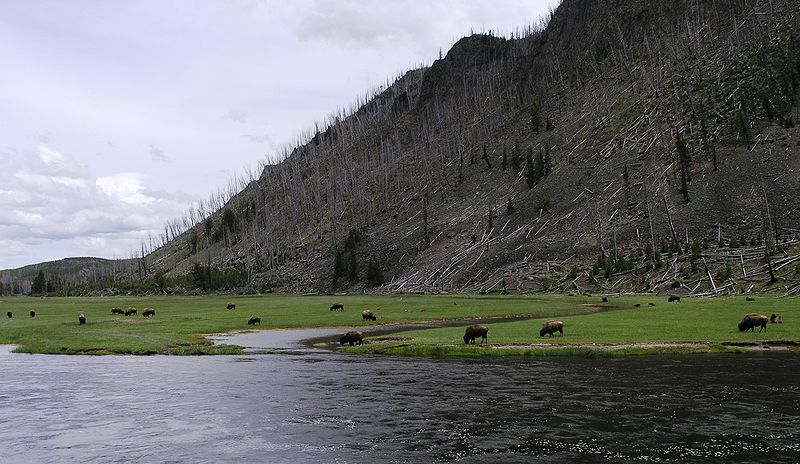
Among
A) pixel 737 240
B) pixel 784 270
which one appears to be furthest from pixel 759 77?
pixel 784 270

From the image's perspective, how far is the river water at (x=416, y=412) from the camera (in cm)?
2064

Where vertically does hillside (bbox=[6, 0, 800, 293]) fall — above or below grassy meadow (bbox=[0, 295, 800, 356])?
above

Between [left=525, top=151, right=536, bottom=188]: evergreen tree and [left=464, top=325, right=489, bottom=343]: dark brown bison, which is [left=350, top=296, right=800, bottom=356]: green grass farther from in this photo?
[left=525, top=151, right=536, bottom=188]: evergreen tree

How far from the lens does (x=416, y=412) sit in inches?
1033

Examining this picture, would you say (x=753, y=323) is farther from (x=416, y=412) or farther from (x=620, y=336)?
(x=416, y=412)

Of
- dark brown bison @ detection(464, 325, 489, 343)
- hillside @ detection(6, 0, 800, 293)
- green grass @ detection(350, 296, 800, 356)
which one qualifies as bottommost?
green grass @ detection(350, 296, 800, 356)

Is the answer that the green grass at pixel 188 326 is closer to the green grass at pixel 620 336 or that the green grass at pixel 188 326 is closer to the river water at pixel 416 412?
the river water at pixel 416 412

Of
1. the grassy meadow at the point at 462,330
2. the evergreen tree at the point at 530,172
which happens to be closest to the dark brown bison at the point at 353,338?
the grassy meadow at the point at 462,330

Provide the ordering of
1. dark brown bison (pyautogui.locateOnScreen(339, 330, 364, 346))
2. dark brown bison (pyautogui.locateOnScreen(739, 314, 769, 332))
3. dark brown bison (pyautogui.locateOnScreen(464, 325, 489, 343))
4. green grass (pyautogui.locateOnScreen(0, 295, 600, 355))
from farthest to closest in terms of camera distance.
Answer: green grass (pyautogui.locateOnScreen(0, 295, 600, 355)), dark brown bison (pyautogui.locateOnScreen(339, 330, 364, 346)), dark brown bison (pyautogui.locateOnScreen(464, 325, 489, 343)), dark brown bison (pyautogui.locateOnScreen(739, 314, 769, 332))

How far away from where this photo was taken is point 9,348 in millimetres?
56031

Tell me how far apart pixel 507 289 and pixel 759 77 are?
3859 inches

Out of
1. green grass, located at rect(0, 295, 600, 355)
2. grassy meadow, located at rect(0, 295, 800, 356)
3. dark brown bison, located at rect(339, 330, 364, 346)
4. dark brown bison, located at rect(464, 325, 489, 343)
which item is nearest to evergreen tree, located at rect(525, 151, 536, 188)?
green grass, located at rect(0, 295, 600, 355)

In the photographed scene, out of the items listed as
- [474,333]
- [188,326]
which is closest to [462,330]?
[474,333]

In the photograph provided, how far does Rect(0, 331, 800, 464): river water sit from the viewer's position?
2064cm
